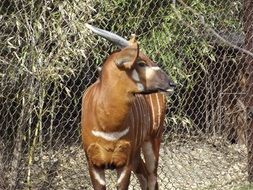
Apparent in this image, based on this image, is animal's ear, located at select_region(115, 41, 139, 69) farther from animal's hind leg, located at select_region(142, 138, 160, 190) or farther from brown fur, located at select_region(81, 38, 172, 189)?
animal's hind leg, located at select_region(142, 138, 160, 190)

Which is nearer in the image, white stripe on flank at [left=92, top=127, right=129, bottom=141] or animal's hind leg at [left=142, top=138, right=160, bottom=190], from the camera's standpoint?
white stripe on flank at [left=92, top=127, right=129, bottom=141]

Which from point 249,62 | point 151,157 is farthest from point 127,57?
point 249,62

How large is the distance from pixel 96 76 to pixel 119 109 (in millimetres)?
1725

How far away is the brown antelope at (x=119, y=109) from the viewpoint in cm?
292

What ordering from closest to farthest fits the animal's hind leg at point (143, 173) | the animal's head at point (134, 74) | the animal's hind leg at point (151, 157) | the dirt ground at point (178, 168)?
the animal's head at point (134, 74) → the animal's hind leg at point (151, 157) → the animal's hind leg at point (143, 173) → the dirt ground at point (178, 168)

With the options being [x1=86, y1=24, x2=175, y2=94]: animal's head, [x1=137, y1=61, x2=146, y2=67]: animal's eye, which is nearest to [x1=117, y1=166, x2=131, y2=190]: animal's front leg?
[x1=86, y1=24, x2=175, y2=94]: animal's head

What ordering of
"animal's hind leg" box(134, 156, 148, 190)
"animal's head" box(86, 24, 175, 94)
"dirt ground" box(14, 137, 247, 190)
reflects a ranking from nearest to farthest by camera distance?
"animal's head" box(86, 24, 175, 94) < "animal's hind leg" box(134, 156, 148, 190) < "dirt ground" box(14, 137, 247, 190)

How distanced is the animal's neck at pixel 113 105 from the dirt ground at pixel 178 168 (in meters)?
1.53

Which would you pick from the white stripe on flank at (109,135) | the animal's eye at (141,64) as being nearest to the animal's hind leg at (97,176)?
the white stripe on flank at (109,135)

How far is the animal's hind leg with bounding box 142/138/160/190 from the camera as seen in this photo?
358cm

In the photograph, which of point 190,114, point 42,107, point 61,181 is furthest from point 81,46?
point 190,114

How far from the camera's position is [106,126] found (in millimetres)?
2959

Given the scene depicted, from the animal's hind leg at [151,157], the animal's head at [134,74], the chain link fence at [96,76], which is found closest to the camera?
the animal's head at [134,74]

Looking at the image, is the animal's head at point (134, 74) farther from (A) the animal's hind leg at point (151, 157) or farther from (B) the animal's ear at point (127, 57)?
(A) the animal's hind leg at point (151, 157)
